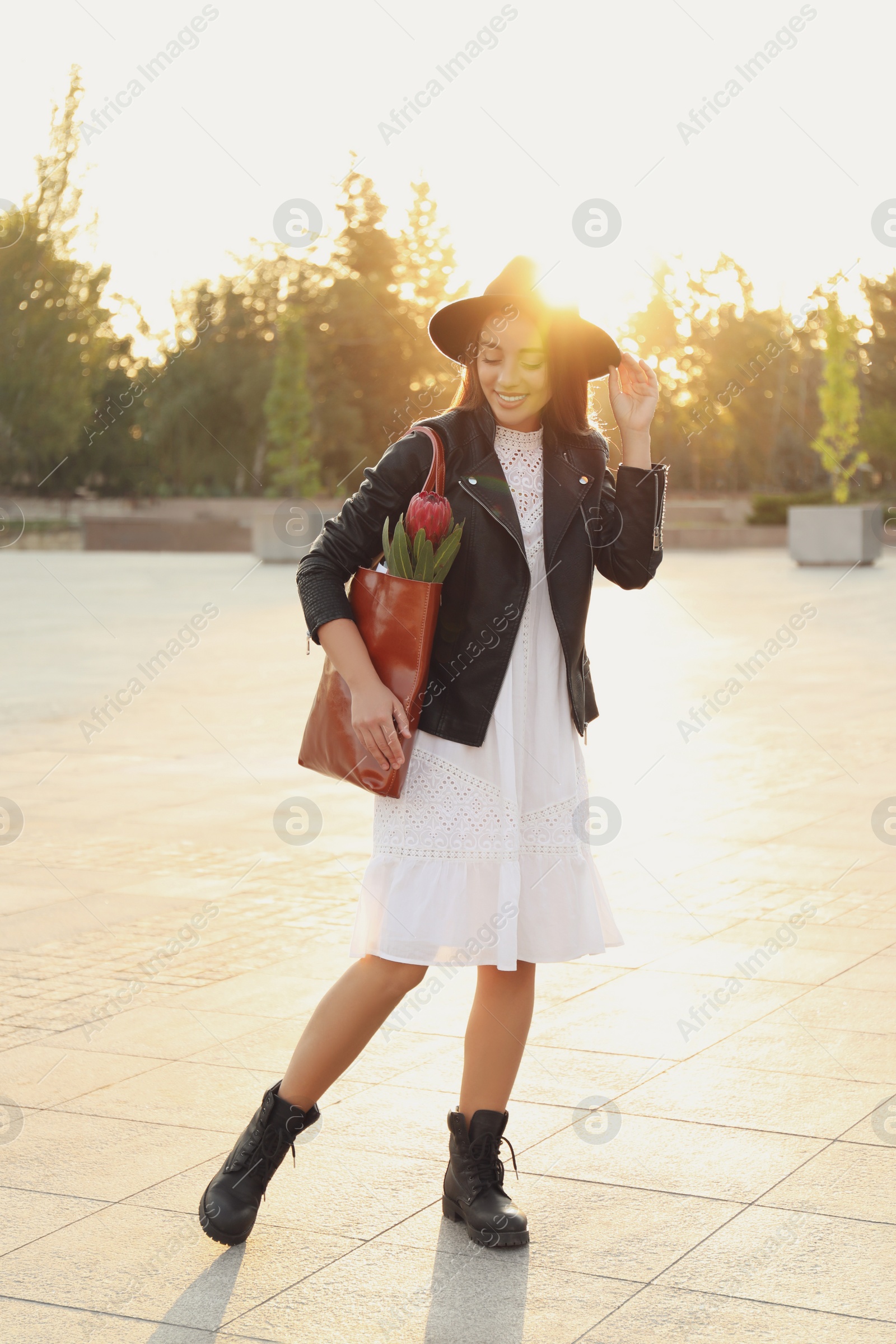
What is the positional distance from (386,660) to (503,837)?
1.32ft

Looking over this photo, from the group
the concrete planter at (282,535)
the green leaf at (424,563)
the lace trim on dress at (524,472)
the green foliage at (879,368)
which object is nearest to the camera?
the green leaf at (424,563)

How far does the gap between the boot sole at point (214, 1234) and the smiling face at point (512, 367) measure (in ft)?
5.34

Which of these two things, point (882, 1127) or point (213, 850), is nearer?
point (882, 1127)

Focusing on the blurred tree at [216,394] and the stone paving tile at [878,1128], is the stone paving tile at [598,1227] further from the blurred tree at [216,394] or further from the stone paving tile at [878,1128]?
the blurred tree at [216,394]

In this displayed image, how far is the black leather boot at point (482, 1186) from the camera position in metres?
2.92

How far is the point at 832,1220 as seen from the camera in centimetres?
300

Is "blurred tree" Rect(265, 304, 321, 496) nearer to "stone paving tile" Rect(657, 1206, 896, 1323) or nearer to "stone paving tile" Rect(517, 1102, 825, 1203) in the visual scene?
"stone paving tile" Rect(517, 1102, 825, 1203)

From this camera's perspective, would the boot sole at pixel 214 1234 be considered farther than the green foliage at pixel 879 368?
No

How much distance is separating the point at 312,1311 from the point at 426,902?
2.41ft

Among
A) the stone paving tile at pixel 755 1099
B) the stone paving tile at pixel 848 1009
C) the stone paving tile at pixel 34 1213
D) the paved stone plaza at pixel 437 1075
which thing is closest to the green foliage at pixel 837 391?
the paved stone plaza at pixel 437 1075

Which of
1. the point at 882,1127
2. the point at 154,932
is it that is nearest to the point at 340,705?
the point at 882,1127

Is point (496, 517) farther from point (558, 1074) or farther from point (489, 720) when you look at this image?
point (558, 1074)

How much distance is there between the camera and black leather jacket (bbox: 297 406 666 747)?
2.93 meters

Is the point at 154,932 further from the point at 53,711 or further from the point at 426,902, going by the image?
the point at 53,711
